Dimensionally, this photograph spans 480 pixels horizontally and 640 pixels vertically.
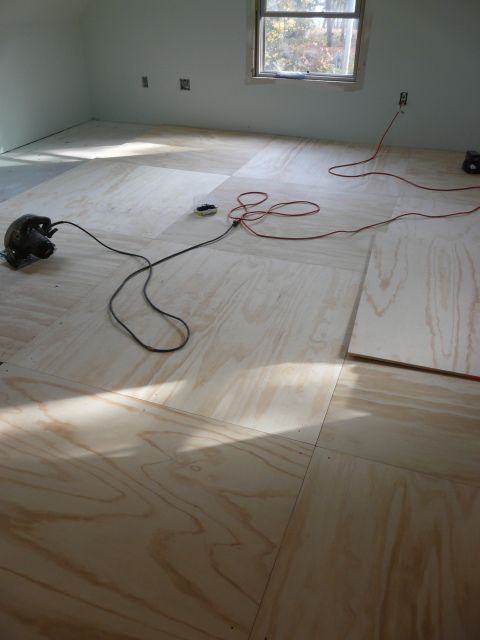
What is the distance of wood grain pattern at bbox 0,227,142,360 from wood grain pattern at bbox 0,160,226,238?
233 millimetres

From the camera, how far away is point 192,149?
4.52 meters

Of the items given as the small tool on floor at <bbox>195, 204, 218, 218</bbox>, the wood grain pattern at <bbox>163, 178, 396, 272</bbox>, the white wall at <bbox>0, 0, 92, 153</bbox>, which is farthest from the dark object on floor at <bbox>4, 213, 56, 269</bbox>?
the white wall at <bbox>0, 0, 92, 153</bbox>

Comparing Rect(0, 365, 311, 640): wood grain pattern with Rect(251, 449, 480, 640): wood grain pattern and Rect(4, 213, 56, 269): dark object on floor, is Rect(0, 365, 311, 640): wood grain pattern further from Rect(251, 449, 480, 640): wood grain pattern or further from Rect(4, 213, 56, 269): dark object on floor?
Rect(4, 213, 56, 269): dark object on floor

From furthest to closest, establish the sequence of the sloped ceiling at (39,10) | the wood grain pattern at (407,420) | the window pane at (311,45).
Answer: the window pane at (311,45), the sloped ceiling at (39,10), the wood grain pattern at (407,420)

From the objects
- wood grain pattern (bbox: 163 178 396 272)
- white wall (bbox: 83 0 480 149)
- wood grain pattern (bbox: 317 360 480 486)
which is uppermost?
white wall (bbox: 83 0 480 149)

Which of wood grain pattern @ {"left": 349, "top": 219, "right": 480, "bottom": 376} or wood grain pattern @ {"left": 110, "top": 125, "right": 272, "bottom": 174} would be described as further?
wood grain pattern @ {"left": 110, "top": 125, "right": 272, "bottom": 174}

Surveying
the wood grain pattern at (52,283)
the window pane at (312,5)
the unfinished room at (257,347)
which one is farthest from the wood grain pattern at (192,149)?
the wood grain pattern at (52,283)

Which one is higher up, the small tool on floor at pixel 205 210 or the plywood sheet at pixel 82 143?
the plywood sheet at pixel 82 143

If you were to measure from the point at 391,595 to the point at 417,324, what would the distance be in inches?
47.1

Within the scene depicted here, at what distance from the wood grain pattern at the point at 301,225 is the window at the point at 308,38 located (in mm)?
1593

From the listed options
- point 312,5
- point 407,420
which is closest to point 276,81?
point 312,5

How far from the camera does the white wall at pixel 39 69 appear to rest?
433 cm

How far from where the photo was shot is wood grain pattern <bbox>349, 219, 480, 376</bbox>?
1.94m

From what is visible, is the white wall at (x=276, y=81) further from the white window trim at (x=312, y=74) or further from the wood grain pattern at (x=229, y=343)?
the wood grain pattern at (x=229, y=343)
